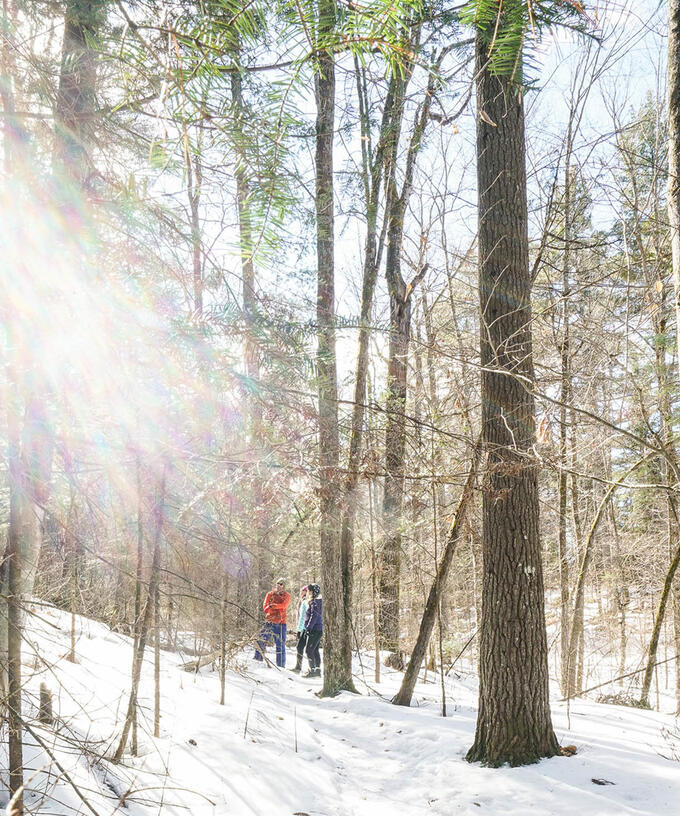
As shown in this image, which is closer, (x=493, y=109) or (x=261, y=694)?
(x=493, y=109)

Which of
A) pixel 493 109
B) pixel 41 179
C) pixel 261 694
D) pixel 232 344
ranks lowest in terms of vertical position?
pixel 261 694

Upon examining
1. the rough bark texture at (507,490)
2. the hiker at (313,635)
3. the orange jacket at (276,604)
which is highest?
the rough bark texture at (507,490)

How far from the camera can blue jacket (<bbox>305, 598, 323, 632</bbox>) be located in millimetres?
9109

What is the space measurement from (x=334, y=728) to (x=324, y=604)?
1610 mm

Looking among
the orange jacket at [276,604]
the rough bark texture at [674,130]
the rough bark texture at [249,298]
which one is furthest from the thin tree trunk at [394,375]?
the rough bark texture at [674,130]

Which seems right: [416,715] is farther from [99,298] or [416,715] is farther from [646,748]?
[99,298]

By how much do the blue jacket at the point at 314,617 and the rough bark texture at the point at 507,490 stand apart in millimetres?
5132

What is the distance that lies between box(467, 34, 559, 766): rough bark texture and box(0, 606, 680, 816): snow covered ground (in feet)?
1.11

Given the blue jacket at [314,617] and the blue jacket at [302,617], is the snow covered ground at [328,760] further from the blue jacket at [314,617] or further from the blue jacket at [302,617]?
the blue jacket at [302,617]

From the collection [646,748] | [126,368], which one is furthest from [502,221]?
[646,748]

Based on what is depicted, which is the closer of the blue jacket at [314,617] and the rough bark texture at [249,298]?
the rough bark texture at [249,298]

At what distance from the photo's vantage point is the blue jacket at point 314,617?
9.11 m

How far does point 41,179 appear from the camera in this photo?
7.09 feet

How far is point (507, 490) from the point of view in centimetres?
427
